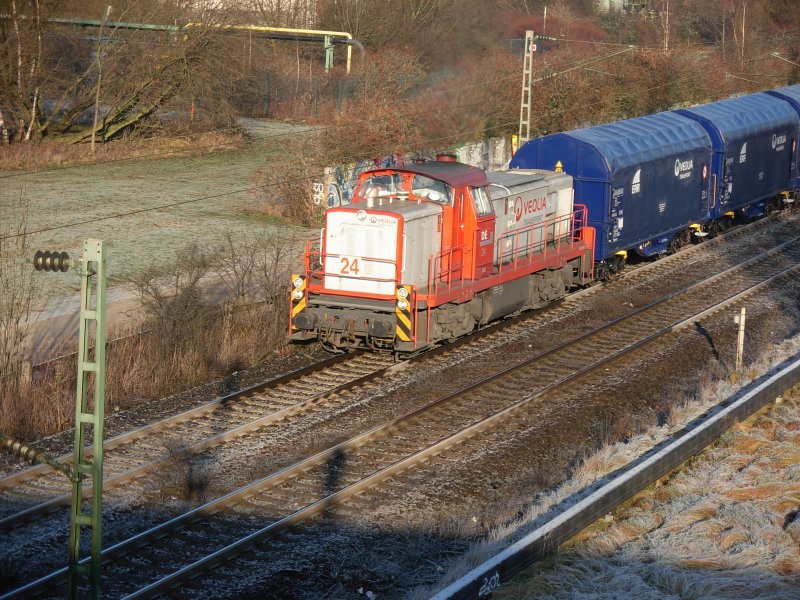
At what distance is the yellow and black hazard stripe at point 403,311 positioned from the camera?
15.8 metres

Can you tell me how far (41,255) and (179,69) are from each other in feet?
105

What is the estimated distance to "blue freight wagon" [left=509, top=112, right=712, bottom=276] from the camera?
70.2 ft

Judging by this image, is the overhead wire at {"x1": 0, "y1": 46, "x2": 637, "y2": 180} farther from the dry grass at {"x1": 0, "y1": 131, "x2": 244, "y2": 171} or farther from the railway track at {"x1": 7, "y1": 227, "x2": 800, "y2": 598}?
the railway track at {"x1": 7, "y1": 227, "x2": 800, "y2": 598}

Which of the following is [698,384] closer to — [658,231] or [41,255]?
[658,231]

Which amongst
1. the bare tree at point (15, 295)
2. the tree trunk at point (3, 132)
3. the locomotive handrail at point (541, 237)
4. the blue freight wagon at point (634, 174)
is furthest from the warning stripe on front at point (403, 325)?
the tree trunk at point (3, 132)

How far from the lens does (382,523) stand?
36.9 feet

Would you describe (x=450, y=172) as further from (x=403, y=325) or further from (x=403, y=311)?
(x=403, y=325)

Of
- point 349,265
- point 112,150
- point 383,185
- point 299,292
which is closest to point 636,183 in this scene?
point 383,185

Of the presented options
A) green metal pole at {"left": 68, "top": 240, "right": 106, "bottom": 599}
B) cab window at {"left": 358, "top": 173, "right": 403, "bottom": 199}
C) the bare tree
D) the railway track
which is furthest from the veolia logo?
green metal pole at {"left": 68, "top": 240, "right": 106, "bottom": 599}

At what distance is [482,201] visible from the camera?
57.2 ft

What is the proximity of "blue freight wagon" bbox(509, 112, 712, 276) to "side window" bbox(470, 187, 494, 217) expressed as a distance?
4.34 metres

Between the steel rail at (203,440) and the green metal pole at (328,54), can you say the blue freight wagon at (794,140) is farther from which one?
the green metal pole at (328,54)

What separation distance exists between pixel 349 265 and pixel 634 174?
27.4 feet

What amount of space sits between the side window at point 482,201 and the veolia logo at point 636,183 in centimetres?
567
